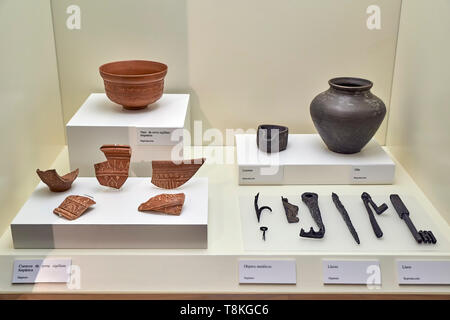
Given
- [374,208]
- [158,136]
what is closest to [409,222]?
[374,208]

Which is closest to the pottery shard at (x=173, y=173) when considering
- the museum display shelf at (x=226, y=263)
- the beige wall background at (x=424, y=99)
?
the museum display shelf at (x=226, y=263)

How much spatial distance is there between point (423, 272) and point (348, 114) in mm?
587

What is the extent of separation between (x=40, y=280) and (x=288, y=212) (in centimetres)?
76

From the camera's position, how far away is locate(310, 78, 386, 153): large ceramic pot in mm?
1906

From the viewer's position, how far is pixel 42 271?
5.10 feet

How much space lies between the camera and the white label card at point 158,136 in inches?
74.7

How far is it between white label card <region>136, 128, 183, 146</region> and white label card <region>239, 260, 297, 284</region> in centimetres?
52

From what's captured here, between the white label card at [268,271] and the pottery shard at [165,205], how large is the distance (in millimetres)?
239

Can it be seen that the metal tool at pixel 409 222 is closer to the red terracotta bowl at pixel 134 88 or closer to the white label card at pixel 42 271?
the red terracotta bowl at pixel 134 88

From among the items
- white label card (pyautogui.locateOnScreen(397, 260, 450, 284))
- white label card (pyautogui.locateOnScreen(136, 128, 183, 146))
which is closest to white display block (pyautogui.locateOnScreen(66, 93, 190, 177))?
white label card (pyautogui.locateOnScreen(136, 128, 183, 146))

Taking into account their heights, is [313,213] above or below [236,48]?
below

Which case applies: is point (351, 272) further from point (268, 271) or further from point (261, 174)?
point (261, 174)

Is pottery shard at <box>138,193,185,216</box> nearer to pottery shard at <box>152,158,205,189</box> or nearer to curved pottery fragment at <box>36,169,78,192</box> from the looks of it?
pottery shard at <box>152,158,205,189</box>

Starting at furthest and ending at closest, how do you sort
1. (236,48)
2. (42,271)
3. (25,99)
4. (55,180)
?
(236,48)
(25,99)
(55,180)
(42,271)
